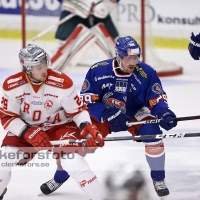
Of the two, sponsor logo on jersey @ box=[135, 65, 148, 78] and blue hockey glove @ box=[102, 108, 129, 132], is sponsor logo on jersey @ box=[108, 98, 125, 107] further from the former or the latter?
sponsor logo on jersey @ box=[135, 65, 148, 78]

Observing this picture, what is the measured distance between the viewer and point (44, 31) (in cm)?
700

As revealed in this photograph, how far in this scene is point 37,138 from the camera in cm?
335

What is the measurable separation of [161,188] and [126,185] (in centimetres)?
21

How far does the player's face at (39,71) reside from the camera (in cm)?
333

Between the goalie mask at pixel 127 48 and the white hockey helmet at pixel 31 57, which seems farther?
the goalie mask at pixel 127 48

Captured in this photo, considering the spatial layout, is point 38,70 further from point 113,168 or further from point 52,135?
point 113,168

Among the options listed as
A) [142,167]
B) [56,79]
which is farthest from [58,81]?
[142,167]

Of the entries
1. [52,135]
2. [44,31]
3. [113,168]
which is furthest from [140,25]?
[52,135]

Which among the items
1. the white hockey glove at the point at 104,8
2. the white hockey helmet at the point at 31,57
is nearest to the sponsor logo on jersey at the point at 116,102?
the white hockey helmet at the point at 31,57

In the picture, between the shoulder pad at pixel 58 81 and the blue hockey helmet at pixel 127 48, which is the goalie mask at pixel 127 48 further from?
the shoulder pad at pixel 58 81

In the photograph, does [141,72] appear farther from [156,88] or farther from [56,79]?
[56,79]

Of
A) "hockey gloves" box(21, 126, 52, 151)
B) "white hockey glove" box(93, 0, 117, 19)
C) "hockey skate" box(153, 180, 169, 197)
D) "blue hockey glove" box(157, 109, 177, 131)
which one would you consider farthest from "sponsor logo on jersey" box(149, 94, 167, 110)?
"white hockey glove" box(93, 0, 117, 19)

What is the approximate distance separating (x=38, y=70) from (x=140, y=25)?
150 inches

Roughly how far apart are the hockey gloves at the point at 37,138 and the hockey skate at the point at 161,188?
0.64m
